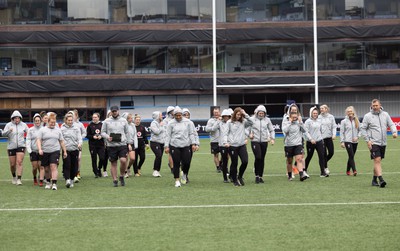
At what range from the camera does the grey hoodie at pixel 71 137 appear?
65.7 feet

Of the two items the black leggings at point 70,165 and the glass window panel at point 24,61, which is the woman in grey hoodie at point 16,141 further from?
the glass window panel at point 24,61

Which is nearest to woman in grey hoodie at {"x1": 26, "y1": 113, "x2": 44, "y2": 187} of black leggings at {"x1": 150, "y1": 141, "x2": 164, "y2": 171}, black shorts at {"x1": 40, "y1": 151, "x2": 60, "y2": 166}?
black shorts at {"x1": 40, "y1": 151, "x2": 60, "y2": 166}

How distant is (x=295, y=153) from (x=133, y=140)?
178 inches

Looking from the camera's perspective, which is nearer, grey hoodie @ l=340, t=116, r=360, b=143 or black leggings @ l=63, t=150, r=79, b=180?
black leggings @ l=63, t=150, r=79, b=180

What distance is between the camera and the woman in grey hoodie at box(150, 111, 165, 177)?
22969 mm

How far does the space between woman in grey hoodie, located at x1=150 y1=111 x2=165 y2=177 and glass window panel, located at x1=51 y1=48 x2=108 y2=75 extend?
3556 cm

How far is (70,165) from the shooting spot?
19.9 meters

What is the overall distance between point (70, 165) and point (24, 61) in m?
39.8

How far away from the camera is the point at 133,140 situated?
21.8 metres

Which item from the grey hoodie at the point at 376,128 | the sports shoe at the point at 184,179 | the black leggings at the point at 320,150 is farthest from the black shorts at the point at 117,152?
the grey hoodie at the point at 376,128

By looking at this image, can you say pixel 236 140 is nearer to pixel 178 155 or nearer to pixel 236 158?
pixel 236 158

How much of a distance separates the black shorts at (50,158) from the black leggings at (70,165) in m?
0.39

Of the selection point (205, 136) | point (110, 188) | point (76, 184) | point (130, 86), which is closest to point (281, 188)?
point (110, 188)

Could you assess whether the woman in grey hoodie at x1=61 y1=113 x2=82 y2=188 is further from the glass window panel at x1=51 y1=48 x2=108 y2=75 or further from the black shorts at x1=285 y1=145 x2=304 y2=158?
the glass window panel at x1=51 y1=48 x2=108 y2=75
